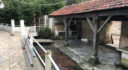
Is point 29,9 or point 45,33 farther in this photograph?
point 29,9

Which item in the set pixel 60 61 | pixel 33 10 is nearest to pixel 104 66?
pixel 60 61

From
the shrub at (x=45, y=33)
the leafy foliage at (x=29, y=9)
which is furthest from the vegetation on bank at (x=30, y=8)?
the shrub at (x=45, y=33)

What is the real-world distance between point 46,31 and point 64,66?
21.6ft

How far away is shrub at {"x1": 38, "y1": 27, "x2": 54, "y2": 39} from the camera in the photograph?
11.4 m

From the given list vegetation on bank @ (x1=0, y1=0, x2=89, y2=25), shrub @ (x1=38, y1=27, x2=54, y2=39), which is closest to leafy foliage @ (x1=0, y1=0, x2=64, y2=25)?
vegetation on bank @ (x1=0, y1=0, x2=89, y2=25)

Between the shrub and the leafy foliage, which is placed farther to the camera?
the leafy foliage

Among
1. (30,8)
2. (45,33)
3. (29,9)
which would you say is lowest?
(45,33)

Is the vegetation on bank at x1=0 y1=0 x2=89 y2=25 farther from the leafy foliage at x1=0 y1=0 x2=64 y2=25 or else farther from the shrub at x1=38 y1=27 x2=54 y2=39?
the shrub at x1=38 y1=27 x2=54 y2=39

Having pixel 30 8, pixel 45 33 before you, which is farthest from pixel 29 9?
pixel 45 33

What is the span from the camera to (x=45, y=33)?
37.4 feet

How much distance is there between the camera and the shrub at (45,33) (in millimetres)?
11438

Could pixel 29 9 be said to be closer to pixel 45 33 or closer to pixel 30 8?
pixel 30 8

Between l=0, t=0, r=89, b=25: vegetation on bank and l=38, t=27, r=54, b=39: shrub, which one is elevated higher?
l=0, t=0, r=89, b=25: vegetation on bank

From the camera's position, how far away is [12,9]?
614 inches
